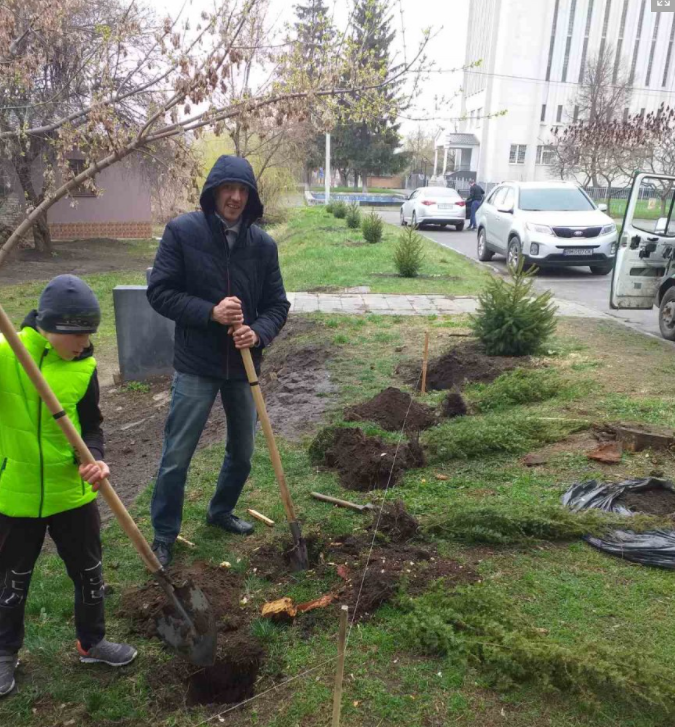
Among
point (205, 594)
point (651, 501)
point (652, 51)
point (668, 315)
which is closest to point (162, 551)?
point (205, 594)

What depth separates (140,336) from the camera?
295 inches

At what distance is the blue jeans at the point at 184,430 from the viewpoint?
10.9 feet

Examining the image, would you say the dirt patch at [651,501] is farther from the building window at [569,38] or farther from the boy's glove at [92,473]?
the building window at [569,38]

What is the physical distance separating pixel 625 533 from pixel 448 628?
4.39 ft

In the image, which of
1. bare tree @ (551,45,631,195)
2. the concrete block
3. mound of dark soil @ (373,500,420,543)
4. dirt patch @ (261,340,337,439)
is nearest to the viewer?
mound of dark soil @ (373,500,420,543)

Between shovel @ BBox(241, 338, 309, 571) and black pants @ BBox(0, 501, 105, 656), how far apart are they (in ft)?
3.04

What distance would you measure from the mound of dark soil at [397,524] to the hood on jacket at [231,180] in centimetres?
179

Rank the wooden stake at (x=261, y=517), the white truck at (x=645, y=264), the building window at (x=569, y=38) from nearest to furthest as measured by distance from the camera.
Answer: the wooden stake at (x=261, y=517), the white truck at (x=645, y=264), the building window at (x=569, y=38)

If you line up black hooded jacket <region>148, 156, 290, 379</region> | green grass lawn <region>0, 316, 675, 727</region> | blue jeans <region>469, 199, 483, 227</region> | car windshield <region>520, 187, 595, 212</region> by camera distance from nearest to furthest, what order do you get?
1. green grass lawn <region>0, 316, 675, 727</region>
2. black hooded jacket <region>148, 156, 290, 379</region>
3. car windshield <region>520, 187, 595, 212</region>
4. blue jeans <region>469, 199, 483, 227</region>

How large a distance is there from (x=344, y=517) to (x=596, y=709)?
1.78 meters

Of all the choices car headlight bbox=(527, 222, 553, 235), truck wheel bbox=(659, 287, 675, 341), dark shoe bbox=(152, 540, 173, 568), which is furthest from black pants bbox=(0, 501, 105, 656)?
car headlight bbox=(527, 222, 553, 235)

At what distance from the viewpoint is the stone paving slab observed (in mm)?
9961

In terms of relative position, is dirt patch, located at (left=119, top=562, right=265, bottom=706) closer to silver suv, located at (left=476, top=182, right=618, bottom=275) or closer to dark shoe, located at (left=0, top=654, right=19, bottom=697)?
dark shoe, located at (left=0, top=654, right=19, bottom=697)

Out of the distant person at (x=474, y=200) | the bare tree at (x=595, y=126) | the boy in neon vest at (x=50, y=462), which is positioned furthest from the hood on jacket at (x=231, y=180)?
the bare tree at (x=595, y=126)
